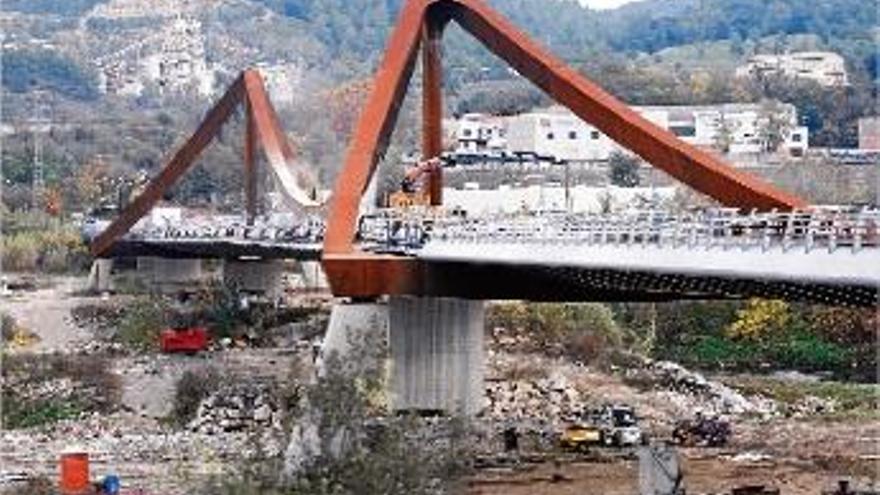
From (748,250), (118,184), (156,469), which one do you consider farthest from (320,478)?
(118,184)

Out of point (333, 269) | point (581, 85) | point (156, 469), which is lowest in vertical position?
point (156, 469)

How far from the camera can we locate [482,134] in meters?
121

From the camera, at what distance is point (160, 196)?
76.6 m

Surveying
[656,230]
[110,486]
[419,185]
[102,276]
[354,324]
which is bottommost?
[110,486]

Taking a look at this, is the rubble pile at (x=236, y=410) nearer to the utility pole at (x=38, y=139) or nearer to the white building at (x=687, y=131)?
the white building at (x=687, y=131)

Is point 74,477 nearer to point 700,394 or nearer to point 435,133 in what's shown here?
point 435,133

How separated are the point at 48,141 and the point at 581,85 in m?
108

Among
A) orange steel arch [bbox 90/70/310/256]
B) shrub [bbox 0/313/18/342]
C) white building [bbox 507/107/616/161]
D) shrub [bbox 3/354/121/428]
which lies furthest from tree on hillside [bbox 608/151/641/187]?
shrub [bbox 3/354/121/428]

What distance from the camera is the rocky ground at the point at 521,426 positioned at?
122 feet

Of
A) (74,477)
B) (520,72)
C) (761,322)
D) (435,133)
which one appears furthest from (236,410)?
(761,322)

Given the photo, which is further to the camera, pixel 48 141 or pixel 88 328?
pixel 48 141

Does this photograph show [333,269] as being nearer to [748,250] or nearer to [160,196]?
[748,250]

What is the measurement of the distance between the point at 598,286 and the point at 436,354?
7321 millimetres

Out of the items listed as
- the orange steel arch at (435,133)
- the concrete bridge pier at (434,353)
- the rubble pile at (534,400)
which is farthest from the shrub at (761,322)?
the concrete bridge pier at (434,353)
